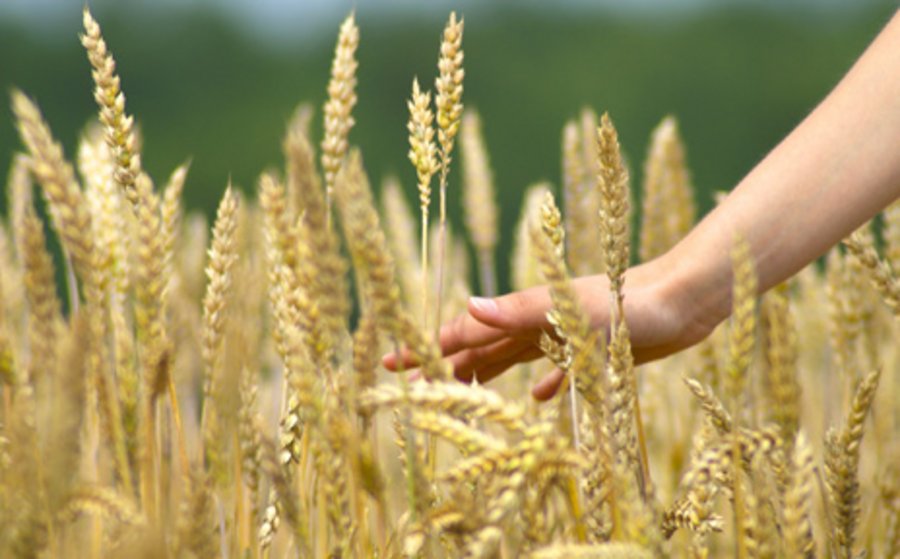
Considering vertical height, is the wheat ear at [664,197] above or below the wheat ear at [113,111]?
above

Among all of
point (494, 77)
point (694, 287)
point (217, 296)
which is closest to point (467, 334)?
point (694, 287)

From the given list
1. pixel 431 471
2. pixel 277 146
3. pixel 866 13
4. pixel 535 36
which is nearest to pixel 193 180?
pixel 277 146

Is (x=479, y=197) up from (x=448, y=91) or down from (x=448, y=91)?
up

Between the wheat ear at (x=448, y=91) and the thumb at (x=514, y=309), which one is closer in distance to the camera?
the wheat ear at (x=448, y=91)

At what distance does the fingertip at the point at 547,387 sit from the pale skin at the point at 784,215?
0.45 feet

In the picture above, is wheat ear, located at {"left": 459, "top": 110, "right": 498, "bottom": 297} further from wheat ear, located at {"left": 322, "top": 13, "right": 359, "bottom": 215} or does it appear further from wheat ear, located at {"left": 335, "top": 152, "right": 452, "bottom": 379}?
wheat ear, located at {"left": 335, "top": 152, "right": 452, "bottom": 379}

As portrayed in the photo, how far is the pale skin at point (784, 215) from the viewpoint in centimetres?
105

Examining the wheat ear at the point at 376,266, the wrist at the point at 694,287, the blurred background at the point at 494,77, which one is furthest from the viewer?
the blurred background at the point at 494,77

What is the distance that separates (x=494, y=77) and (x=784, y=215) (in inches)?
444

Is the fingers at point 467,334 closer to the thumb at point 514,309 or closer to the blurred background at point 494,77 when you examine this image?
the thumb at point 514,309

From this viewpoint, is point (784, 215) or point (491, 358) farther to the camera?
point (491, 358)

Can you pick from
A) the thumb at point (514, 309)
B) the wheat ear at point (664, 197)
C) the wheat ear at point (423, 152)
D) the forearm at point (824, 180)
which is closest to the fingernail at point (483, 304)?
the thumb at point (514, 309)

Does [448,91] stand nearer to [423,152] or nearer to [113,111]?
[423,152]

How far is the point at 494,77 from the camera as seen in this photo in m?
12.1
